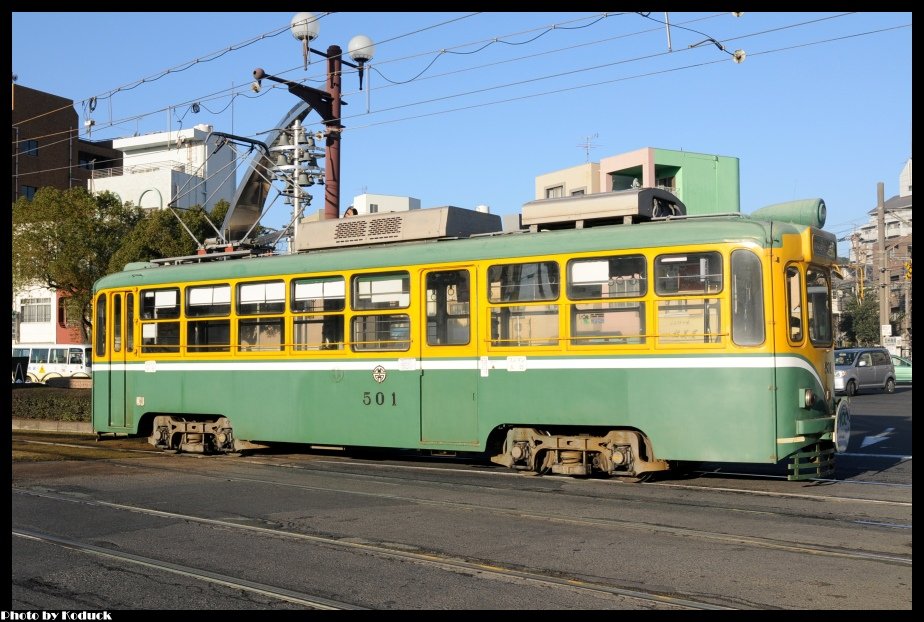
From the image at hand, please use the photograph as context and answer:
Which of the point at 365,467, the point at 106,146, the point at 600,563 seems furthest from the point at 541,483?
the point at 106,146

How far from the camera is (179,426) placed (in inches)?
625

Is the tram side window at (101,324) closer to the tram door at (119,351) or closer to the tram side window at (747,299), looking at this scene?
the tram door at (119,351)

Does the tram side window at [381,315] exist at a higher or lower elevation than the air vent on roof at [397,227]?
lower

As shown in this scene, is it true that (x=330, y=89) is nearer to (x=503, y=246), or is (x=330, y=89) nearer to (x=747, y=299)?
(x=503, y=246)

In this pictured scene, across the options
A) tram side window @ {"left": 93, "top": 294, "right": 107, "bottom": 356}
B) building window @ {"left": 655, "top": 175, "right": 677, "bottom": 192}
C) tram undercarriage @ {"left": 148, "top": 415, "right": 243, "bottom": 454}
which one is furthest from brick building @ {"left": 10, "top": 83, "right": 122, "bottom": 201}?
tram undercarriage @ {"left": 148, "top": 415, "right": 243, "bottom": 454}

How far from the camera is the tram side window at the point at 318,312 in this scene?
534 inches

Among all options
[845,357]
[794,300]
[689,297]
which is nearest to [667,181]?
[845,357]

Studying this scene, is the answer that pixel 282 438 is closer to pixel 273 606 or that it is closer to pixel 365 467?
pixel 365 467

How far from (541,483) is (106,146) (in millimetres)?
72598

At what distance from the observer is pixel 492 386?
12.1m

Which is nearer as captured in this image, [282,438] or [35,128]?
[282,438]

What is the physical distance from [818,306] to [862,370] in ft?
81.1

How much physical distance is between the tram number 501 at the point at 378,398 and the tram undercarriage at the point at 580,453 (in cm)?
167

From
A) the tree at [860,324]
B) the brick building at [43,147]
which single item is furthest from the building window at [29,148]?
the tree at [860,324]
